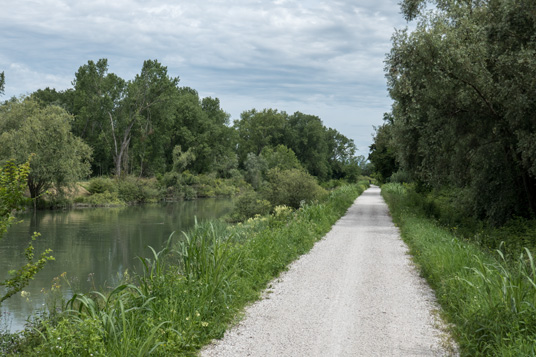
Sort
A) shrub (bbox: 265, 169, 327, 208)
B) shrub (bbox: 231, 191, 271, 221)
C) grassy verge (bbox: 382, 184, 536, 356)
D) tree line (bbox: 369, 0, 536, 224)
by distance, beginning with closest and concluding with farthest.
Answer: grassy verge (bbox: 382, 184, 536, 356)
tree line (bbox: 369, 0, 536, 224)
shrub (bbox: 265, 169, 327, 208)
shrub (bbox: 231, 191, 271, 221)

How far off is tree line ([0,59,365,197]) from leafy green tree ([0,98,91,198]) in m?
0.08

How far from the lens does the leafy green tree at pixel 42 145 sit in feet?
118

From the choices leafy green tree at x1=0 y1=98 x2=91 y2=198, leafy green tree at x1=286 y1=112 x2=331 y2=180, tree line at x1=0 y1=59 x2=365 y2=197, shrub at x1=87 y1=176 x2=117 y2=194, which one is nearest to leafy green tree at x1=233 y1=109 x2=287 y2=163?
leafy green tree at x1=286 y1=112 x2=331 y2=180

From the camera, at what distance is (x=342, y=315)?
20.2 feet

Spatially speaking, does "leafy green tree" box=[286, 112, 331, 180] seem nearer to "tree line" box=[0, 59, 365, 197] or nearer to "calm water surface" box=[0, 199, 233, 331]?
"tree line" box=[0, 59, 365, 197]

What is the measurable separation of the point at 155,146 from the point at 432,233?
5952 centimetres

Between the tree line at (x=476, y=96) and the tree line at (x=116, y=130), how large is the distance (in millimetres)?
29269

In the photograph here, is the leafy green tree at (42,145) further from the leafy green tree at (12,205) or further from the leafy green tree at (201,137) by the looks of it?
the leafy green tree at (12,205)

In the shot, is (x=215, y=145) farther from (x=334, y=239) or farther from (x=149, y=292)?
(x=149, y=292)

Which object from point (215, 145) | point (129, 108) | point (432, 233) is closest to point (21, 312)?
point (432, 233)

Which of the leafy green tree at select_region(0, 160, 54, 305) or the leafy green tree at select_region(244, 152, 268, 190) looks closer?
the leafy green tree at select_region(0, 160, 54, 305)

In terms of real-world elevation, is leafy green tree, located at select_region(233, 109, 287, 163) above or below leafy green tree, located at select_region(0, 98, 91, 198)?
above

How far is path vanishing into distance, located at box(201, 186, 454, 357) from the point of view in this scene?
5016 mm

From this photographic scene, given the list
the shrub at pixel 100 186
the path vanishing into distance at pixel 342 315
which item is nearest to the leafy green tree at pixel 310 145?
the shrub at pixel 100 186
